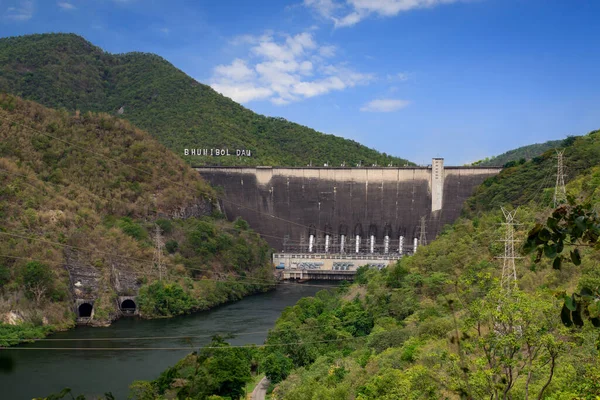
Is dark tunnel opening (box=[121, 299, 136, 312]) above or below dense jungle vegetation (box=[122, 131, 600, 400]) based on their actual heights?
below

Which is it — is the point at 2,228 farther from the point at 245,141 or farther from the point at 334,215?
the point at 245,141

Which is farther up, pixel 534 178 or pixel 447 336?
pixel 534 178

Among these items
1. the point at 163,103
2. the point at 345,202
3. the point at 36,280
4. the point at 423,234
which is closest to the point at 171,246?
the point at 36,280

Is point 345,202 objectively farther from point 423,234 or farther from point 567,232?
point 567,232

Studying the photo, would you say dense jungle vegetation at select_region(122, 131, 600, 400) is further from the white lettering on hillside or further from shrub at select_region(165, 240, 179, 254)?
the white lettering on hillside

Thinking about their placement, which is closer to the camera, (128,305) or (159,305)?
(159,305)

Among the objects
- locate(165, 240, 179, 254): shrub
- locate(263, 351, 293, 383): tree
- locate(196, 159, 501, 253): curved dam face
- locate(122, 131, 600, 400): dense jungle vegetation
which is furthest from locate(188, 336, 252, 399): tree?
locate(196, 159, 501, 253): curved dam face
